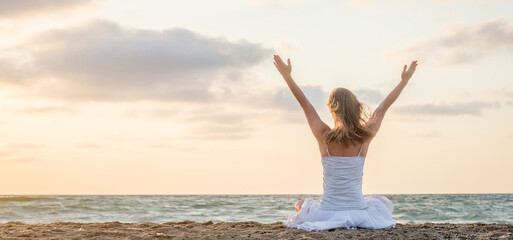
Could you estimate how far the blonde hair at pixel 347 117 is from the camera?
5.42 m

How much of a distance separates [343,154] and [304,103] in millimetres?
673

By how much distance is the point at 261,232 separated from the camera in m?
5.99

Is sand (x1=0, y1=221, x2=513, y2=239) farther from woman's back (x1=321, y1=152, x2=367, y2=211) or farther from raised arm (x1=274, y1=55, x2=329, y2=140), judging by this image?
raised arm (x1=274, y1=55, x2=329, y2=140)

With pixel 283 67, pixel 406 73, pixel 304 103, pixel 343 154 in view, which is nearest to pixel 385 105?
pixel 406 73

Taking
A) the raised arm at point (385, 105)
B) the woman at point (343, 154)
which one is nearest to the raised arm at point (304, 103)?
the woman at point (343, 154)

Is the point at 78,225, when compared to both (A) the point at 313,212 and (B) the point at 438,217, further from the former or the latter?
(B) the point at 438,217

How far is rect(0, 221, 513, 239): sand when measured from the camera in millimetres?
5625

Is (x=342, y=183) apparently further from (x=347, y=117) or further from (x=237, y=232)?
(x=237, y=232)

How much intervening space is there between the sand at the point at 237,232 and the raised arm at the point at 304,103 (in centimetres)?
105

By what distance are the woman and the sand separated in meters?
0.18

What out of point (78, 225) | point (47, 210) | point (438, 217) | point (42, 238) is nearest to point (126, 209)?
point (47, 210)

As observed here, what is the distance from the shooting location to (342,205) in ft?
19.2

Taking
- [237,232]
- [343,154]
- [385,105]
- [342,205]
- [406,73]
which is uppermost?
[406,73]

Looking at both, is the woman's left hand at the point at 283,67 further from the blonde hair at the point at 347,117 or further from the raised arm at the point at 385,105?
the raised arm at the point at 385,105
